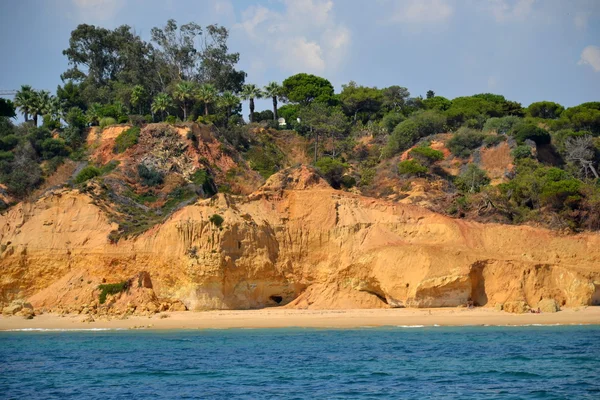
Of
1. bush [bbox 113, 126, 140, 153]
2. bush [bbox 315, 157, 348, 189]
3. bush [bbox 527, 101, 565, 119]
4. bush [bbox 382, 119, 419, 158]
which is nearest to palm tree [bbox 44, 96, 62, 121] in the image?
bush [bbox 113, 126, 140, 153]

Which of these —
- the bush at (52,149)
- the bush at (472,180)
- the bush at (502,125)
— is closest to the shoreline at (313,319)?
the bush at (472,180)

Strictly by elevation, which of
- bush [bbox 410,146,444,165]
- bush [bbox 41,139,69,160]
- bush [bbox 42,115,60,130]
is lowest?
bush [bbox 410,146,444,165]

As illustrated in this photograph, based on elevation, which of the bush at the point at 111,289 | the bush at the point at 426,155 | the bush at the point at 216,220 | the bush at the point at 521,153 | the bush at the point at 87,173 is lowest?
the bush at the point at 111,289

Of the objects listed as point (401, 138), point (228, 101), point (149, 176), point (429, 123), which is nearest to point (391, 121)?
point (429, 123)

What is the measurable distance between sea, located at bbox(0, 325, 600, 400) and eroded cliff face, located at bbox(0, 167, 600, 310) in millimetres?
3673

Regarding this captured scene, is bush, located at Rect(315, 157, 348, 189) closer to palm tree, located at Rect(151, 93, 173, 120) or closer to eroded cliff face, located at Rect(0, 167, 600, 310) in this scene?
palm tree, located at Rect(151, 93, 173, 120)

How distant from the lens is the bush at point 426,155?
64.2 metres

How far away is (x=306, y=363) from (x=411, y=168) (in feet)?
120

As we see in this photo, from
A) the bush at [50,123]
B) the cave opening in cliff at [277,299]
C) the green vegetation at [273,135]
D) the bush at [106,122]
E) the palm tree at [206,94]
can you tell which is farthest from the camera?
the palm tree at [206,94]

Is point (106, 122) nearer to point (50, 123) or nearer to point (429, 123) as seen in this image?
point (50, 123)

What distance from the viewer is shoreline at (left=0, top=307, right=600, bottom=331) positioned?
1382 inches

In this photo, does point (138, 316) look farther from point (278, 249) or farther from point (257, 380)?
point (257, 380)

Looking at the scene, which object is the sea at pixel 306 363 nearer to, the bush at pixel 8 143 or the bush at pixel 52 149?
the bush at pixel 52 149

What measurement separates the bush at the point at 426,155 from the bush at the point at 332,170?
236 inches
